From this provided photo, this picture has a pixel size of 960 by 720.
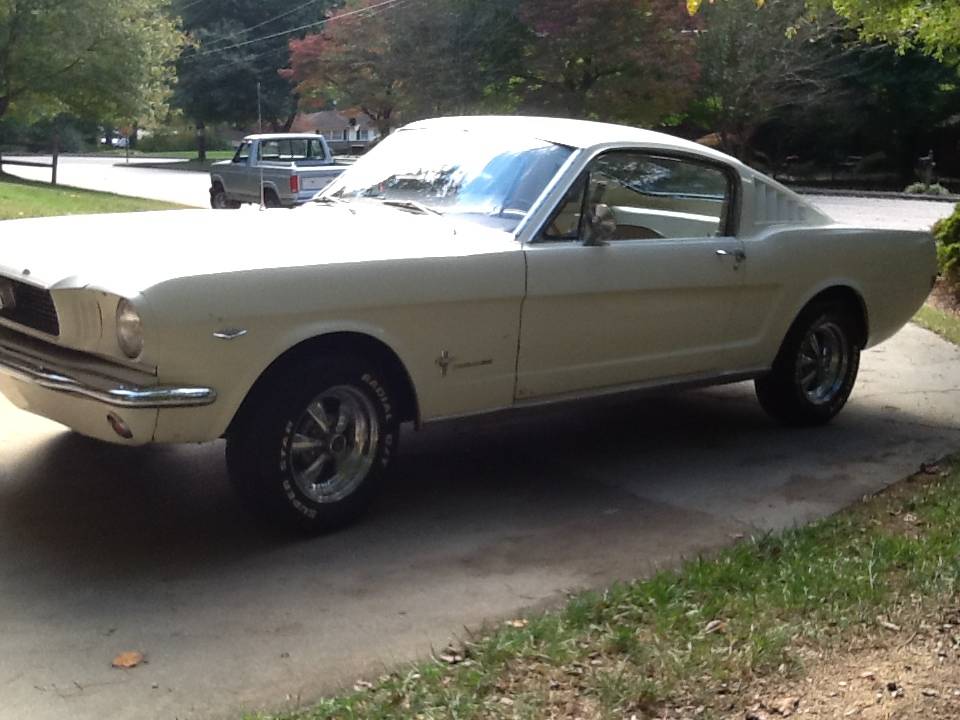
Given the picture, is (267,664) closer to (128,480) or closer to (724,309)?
(128,480)

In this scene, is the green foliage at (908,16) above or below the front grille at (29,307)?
above

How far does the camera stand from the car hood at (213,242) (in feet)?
15.0

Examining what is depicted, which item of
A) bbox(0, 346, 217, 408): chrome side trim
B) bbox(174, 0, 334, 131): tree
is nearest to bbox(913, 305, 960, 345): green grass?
bbox(0, 346, 217, 408): chrome side trim

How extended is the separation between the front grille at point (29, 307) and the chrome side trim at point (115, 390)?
166 millimetres

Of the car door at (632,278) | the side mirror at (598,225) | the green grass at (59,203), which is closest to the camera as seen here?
the car door at (632,278)

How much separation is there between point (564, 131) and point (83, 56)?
28831mm

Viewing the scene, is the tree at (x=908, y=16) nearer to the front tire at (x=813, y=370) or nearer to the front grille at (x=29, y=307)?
the front tire at (x=813, y=370)

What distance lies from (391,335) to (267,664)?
1.57 m

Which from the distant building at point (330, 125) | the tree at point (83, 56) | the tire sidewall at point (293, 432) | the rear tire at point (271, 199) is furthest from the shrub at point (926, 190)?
the distant building at point (330, 125)

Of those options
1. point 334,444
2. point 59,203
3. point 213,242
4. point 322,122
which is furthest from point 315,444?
point 322,122

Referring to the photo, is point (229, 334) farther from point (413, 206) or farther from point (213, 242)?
point (413, 206)

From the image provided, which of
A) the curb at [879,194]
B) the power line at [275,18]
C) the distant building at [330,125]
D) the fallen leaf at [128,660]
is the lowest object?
the fallen leaf at [128,660]

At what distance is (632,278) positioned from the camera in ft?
19.4

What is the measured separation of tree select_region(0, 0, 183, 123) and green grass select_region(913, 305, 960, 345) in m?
25.1
